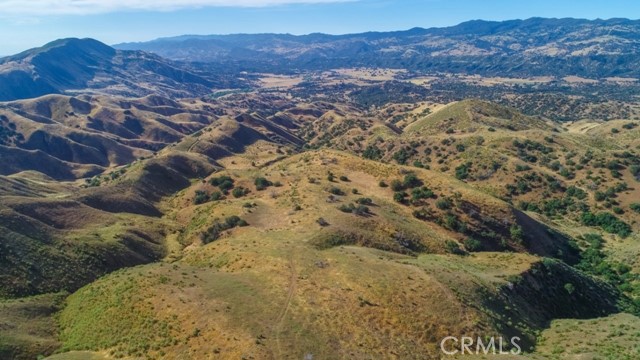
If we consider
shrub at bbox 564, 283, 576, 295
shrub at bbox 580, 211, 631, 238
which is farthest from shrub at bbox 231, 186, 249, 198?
shrub at bbox 580, 211, 631, 238

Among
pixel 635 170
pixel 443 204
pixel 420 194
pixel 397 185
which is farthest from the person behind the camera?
pixel 635 170

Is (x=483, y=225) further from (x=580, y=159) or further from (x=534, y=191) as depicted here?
(x=580, y=159)

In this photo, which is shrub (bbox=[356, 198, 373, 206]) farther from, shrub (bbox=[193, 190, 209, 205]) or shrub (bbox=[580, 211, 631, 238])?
shrub (bbox=[580, 211, 631, 238])

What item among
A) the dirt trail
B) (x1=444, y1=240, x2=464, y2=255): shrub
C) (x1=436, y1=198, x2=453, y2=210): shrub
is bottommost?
(x1=444, y1=240, x2=464, y2=255): shrub

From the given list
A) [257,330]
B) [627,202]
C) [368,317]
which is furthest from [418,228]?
[627,202]

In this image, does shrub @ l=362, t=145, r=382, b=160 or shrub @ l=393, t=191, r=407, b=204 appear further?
shrub @ l=362, t=145, r=382, b=160

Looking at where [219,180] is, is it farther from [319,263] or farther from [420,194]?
[319,263]

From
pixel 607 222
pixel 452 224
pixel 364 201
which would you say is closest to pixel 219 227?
pixel 364 201

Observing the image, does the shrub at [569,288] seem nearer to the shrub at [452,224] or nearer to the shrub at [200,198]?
the shrub at [452,224]

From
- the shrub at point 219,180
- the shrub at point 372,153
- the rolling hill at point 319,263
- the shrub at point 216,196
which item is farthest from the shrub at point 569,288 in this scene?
the shrub at point 372,153
